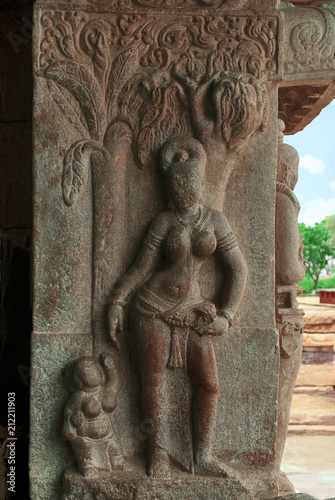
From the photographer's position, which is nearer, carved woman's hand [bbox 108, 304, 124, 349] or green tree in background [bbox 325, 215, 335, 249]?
carved woman's hand [bbox 108, 304, 124, 349]

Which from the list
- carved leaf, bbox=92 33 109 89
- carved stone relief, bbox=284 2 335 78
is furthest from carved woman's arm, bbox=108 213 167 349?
carved stone relief, bbox=284 2 335 78

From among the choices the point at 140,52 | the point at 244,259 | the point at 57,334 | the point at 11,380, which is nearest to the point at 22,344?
the point at 11,380

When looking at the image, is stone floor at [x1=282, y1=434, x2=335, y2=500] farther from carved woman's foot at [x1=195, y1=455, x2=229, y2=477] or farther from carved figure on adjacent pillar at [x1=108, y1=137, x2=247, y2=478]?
carved figure on adjacent pillar at [x1=108, y1=137, x2=247, y2=478]

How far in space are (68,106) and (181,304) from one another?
1298 millimetres

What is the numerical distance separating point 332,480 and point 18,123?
4.74m

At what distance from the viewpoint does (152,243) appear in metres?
2.79

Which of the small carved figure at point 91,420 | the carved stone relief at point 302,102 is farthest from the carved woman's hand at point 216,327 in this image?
the carved stone relief at point 302,102

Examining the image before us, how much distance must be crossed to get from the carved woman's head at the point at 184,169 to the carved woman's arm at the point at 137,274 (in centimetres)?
16

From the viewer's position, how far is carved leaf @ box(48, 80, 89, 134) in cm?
287

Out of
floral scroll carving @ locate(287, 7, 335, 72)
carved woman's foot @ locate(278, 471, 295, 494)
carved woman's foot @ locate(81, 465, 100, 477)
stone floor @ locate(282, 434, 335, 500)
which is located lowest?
stone floor @ locate(282, 434, 335, 500)

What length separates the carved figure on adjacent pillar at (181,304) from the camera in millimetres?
2758

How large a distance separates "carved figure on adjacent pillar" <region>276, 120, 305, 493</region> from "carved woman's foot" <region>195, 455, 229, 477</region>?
29.0 inches

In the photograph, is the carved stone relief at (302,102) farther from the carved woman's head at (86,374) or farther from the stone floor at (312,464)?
the stone floor at (312,464)

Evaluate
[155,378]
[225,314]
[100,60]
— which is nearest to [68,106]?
[100,60]
